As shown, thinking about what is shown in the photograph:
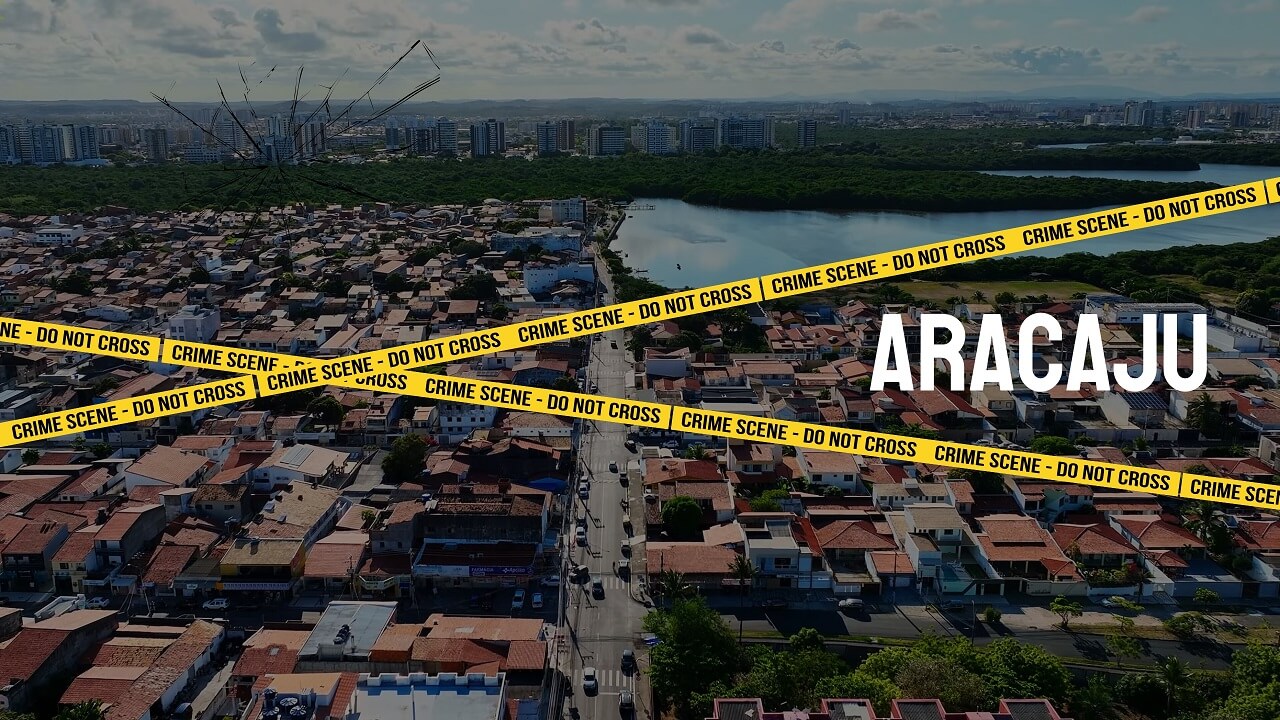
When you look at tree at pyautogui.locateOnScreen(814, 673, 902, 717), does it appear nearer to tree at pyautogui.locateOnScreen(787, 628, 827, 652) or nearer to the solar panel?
tree at pyautogui.locateOnScreen(787, 628, 827, 652)

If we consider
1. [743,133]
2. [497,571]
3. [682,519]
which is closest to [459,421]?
[497,571]

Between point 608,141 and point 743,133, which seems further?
point 743,133

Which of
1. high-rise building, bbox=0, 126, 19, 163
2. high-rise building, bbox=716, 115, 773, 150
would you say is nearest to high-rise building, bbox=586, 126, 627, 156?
high-rise building, bbox=716, 115, 773, 150

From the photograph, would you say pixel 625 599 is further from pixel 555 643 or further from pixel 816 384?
pixel 816 384

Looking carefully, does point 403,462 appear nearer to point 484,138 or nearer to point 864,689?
point 864,689

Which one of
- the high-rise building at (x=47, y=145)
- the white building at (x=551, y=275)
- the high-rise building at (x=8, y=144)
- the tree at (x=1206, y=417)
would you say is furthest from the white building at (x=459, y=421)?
the high-rise building at (x=8, y=144)

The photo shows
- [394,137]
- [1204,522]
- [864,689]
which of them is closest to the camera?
[864,689]

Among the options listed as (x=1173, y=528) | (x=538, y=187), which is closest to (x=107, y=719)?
(x=1173, y=528)
